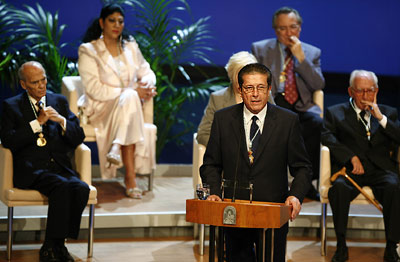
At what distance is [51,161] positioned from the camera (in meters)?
4.95

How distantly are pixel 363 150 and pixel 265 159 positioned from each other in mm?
2148

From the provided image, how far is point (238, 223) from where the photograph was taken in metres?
2.88

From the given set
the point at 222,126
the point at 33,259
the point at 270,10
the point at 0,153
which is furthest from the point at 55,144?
the point at 270,10

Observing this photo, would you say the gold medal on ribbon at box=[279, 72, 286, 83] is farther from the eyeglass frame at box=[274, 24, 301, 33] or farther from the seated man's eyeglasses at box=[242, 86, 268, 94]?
the seated man's eyeglasses at box=[242, 86, 268, 94]

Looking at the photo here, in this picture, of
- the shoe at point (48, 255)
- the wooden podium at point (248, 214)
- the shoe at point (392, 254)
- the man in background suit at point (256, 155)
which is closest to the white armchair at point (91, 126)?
the shoe at point (48, 255)

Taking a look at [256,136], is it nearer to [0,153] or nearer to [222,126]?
[222,126]

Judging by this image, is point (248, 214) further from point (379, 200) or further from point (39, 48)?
point (39, 48)

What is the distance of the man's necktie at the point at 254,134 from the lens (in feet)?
10.9

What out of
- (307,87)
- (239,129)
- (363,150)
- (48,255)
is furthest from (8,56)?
(239,129)

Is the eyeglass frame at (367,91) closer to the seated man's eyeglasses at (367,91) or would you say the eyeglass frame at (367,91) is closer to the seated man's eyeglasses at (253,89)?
the seated man's eyeglasses at (367,91)

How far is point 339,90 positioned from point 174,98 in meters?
2.15

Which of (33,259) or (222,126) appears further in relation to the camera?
(33,259)

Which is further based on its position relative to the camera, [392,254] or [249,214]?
[392,254]

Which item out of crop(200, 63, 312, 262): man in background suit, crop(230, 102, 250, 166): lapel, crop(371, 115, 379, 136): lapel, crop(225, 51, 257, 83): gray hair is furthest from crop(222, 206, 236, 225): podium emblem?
crop(371, 115, 379, 136): lapel
